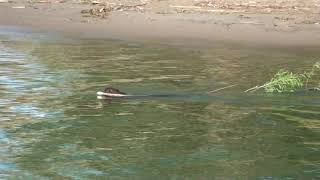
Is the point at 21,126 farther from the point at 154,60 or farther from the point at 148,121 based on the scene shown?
the point at 154,60

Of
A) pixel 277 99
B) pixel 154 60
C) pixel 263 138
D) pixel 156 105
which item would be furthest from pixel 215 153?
pixel 154 60

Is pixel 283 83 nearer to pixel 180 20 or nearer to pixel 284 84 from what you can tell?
pixel 284 84

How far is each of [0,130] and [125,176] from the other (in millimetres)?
2531

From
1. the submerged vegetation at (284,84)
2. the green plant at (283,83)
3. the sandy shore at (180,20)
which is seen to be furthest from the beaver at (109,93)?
the sandy shore at (180,20)

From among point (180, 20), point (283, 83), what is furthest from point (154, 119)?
point (180, 20)

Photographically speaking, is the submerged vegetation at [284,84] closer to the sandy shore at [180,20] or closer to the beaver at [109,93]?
the beaver at [109,93]

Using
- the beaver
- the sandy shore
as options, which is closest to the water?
the beaver

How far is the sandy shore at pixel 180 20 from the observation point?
17719 mm

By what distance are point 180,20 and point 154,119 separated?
31.5ft

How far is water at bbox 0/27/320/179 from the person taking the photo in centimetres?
772

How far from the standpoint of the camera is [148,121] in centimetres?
973

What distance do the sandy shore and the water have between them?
1.87 metres

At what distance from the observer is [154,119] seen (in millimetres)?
9844

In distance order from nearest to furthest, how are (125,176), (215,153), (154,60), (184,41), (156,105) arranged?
(125,176), (215,153), (156,105), (154,60), (184,41)
